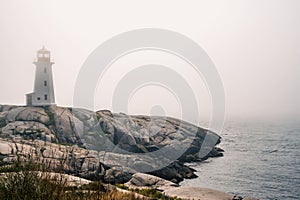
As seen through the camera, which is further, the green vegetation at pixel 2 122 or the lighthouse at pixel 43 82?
the lighthouse at pixel 43 82

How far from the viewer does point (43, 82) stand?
41.5 m

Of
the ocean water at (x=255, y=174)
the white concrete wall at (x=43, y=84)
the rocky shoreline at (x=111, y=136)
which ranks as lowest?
the ocean water at (x=255, y=174)

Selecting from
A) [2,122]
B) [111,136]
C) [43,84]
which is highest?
[43,84]

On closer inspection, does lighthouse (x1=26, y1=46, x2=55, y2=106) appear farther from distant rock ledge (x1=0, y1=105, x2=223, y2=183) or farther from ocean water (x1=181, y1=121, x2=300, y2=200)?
ocean water (x1=181, y1=121, x2=300, y2=200)

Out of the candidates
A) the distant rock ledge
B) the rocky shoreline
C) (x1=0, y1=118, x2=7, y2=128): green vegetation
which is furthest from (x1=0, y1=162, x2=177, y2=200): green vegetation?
(x1=0, y1=118, x2=7, y2=128): green vegetation

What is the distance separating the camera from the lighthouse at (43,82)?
133 ft

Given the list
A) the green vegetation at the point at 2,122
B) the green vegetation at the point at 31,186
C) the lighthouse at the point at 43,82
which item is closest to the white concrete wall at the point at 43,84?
the lighthouse at the point at 43,82

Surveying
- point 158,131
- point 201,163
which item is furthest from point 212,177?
point 158,131

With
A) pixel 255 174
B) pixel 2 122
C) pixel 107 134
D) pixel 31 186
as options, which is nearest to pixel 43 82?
pixel 2 122

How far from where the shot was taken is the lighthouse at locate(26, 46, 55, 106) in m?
40.4

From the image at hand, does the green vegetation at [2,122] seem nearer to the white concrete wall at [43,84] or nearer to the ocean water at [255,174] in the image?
the white concrete wall at [43,84]

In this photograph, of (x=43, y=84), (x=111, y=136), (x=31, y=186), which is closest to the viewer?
(x=31, y=186)

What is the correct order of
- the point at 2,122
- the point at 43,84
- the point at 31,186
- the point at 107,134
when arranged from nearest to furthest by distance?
the point at 31,186, the point at 2,122, the point at 107,134, the point at 43,84

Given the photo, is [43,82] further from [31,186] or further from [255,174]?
[31,186]
